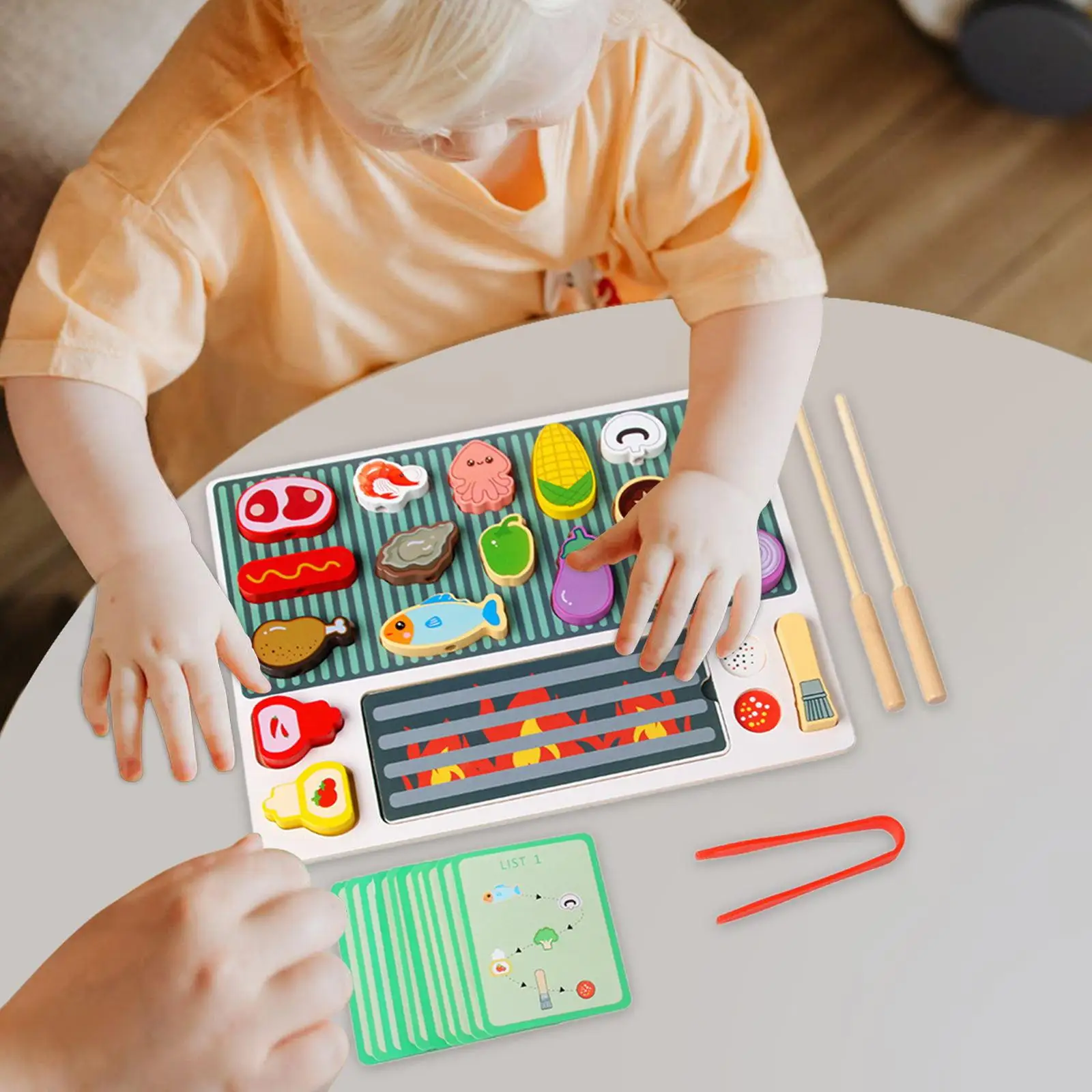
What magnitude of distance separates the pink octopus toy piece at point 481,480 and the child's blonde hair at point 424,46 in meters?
0.21

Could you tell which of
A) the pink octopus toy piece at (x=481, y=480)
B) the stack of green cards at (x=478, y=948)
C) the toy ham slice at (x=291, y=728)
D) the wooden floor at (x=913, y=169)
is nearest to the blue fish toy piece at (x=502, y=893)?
the stack of green cards at (x=478, y=948)

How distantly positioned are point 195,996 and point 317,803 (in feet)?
0.45

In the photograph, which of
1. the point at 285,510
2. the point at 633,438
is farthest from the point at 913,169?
the point at 285,510

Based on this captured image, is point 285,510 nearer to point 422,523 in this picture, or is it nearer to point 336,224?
point 422,523

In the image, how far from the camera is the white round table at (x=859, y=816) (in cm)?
60

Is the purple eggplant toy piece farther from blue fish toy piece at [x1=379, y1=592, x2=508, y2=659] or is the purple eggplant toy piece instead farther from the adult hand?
the adult hand

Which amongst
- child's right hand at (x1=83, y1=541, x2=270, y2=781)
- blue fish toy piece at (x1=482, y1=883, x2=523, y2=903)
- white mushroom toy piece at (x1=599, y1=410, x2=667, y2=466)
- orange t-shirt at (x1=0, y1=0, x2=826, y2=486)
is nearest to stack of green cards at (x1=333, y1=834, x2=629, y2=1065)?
blue fish toy piece at (x1=482, y1=883, x2=523, y2=903)

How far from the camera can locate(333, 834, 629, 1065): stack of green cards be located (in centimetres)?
60

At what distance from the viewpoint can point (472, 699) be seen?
67 centimetres

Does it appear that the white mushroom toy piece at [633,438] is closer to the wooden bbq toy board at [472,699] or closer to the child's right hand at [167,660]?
the wooden bbq toy board at [472,699]

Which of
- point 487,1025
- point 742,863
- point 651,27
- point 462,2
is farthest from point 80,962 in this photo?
point 651,27

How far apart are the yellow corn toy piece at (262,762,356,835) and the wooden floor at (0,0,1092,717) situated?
3.12 feet

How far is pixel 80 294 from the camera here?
2.31ft

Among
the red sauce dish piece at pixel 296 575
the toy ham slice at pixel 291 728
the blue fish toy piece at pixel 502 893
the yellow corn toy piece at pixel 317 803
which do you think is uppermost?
the red sauce dish piece at pixel 296 575
